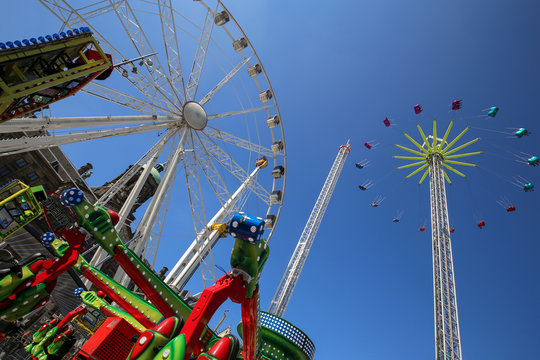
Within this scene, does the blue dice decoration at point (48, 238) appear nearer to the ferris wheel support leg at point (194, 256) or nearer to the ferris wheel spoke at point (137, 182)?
the ferris wheel spoke at point (137, 182)

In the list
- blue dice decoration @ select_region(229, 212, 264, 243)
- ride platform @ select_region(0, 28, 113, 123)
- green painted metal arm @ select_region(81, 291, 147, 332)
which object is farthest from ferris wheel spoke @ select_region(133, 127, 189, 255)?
blue dice decoration @ select_region(229, 212, 264, 243)

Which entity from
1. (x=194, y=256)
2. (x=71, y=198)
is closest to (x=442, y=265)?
(x=194, y=256)

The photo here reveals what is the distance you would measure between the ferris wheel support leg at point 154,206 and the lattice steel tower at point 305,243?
1999 centimetres

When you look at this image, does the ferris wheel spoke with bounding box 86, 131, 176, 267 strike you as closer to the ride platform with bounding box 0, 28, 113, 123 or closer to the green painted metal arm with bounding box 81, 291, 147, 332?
the green painted metal arm with bounding box 81, 291, 147, 332

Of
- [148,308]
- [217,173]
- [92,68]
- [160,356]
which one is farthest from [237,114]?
[160,356]

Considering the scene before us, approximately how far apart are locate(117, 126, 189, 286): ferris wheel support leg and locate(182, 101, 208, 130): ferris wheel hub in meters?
0.98

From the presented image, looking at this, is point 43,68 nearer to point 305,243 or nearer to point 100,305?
point 100,305

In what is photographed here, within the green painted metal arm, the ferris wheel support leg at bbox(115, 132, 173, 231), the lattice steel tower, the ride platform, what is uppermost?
the lattice steel tower

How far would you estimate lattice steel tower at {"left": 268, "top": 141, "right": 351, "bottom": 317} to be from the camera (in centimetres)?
3244

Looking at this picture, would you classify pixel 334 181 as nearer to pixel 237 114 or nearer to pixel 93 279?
pixel 237 114

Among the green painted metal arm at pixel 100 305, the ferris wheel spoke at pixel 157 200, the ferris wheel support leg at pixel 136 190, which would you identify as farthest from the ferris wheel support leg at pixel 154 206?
the green painted metal arm at pixel 100 305

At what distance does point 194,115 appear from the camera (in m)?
19.1

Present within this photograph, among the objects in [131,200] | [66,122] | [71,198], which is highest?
[131,200]

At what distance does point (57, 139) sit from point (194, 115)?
8569 millimetres
